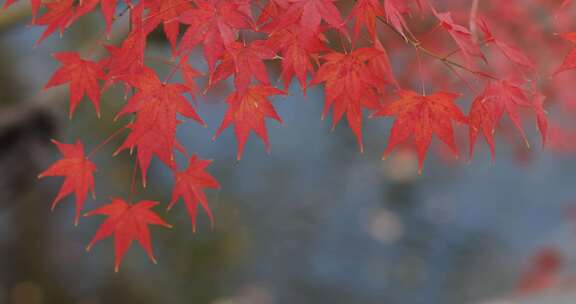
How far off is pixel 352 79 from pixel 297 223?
3.15 metres

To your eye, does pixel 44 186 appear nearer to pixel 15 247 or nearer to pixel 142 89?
pixel 15 247

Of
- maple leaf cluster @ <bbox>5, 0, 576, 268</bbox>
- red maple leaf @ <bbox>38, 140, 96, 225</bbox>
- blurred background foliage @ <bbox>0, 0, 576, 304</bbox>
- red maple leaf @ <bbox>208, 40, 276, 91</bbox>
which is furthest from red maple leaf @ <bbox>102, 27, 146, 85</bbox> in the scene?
blurred background foliage @ <bbox>0, 0, 576, 304</bbox>

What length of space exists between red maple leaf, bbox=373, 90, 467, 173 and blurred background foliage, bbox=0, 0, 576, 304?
7.72 ft

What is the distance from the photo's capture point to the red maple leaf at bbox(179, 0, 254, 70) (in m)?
0.98

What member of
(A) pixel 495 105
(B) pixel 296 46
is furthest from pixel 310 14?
(A) pixel 495 105

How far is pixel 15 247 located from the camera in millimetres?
3352

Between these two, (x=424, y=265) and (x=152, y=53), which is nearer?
(x=152, y=53)

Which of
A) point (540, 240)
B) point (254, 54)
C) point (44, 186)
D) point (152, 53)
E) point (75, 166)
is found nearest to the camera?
point (254, 54)

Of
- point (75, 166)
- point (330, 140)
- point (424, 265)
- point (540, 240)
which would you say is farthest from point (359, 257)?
point (75, 166)

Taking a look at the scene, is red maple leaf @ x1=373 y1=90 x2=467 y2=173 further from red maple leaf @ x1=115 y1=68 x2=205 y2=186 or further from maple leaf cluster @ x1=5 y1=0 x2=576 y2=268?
red maple leaf @ x1=115 y1=68 x2=205 y2=186

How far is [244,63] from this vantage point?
1007mm

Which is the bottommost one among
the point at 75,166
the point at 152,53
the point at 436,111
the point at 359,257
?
the point at 359,257

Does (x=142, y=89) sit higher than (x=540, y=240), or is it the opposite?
(x=142, y=89)

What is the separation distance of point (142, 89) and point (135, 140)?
2.8 inches
